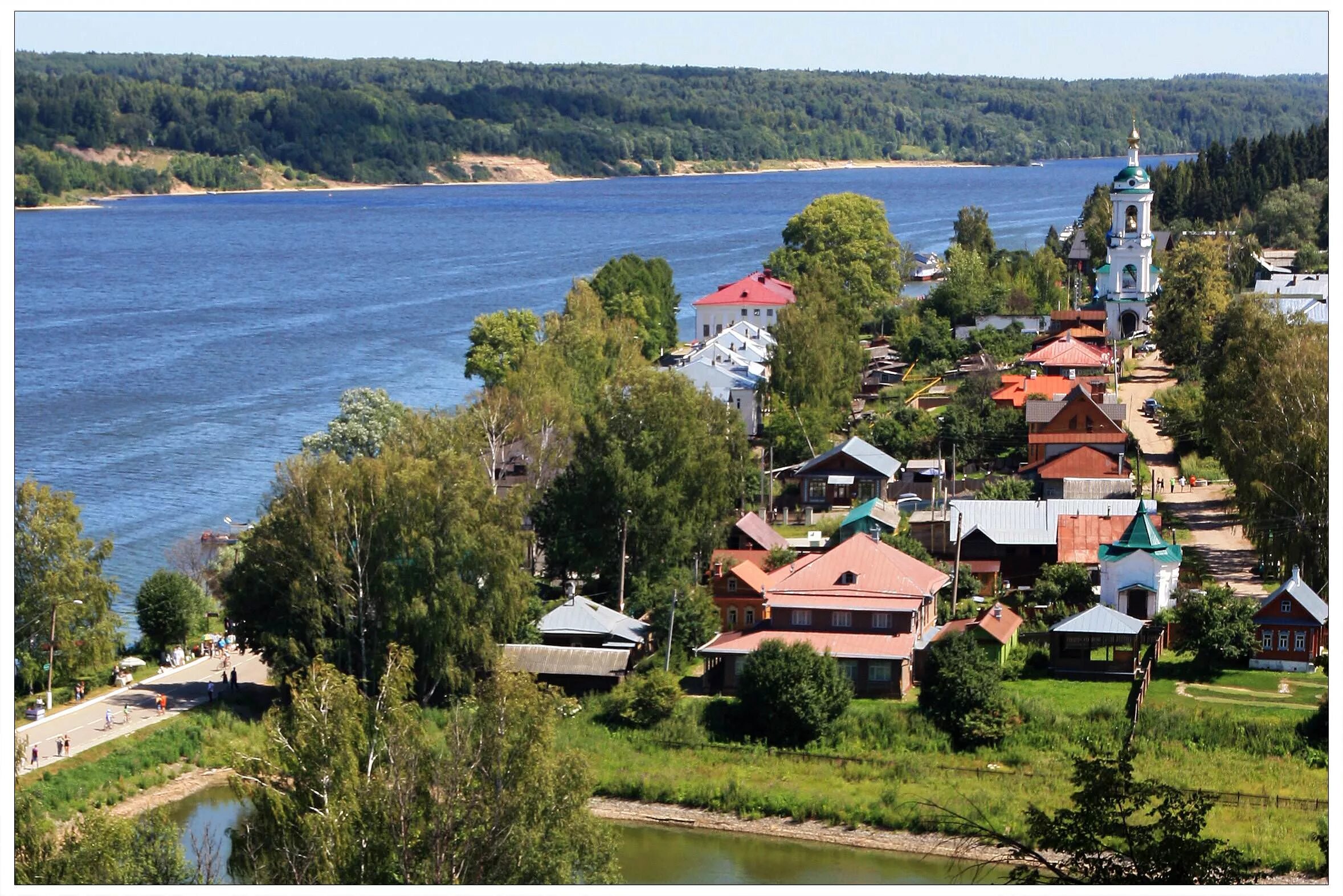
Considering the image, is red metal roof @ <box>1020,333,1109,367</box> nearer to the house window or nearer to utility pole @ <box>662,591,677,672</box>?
the house window

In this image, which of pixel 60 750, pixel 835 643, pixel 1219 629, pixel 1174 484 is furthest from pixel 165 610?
pixel 1174 484

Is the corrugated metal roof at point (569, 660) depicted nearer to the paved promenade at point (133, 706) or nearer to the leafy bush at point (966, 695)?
the paved promenade at point (133, 706)

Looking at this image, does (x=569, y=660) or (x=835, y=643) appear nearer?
(x=835, y=643)

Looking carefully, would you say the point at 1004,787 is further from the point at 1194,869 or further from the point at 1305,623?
the point at 1194,869

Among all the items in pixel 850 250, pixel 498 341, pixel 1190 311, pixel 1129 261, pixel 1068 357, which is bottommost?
pixel 1068 357

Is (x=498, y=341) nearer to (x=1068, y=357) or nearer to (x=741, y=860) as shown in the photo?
(x=1068, y=357)


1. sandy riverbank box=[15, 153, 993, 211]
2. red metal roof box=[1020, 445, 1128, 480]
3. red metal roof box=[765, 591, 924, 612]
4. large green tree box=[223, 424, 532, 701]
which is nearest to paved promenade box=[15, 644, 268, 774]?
large green tree box=[223, 424, 532, 701]
